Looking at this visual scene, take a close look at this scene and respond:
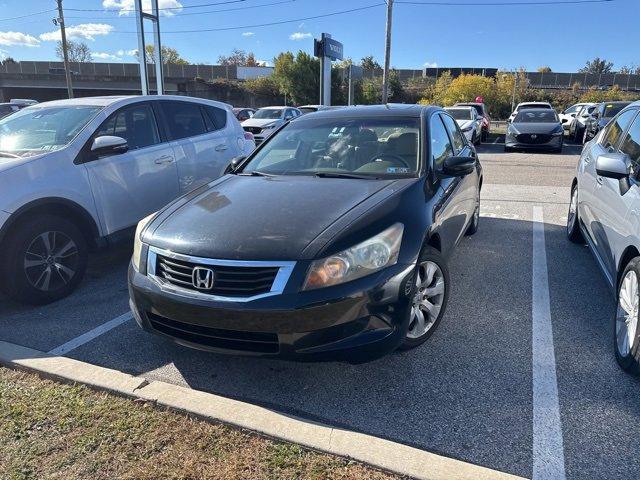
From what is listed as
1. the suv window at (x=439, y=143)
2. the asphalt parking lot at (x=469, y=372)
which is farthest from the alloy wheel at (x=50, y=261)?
the suv window at (x=439, y=143)

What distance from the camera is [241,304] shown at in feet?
8.52

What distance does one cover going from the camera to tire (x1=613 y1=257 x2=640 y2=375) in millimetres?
2852

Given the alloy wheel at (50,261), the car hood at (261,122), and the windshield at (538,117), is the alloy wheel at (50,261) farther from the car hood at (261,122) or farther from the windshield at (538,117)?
the windshield at (538,117)

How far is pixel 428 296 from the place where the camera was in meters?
3.30

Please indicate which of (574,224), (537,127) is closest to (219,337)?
(574,224)

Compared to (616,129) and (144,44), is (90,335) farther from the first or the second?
(144,44)

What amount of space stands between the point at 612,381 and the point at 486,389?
765mm

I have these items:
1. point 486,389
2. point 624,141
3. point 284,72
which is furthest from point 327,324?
point 284,72

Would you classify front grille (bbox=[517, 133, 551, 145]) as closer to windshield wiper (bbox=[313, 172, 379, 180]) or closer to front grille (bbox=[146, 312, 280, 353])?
windshield wiper (bbox=[313, 172, 379, 180])

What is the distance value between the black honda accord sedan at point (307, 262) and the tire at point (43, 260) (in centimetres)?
127

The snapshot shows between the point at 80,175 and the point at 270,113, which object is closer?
the point at 80,175

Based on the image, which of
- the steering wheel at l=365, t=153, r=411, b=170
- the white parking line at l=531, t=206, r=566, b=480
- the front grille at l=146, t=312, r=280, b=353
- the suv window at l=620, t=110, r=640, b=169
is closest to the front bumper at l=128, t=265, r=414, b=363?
the front grille at l=146, t=312, r=280, b=353

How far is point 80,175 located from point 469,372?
3.62 m

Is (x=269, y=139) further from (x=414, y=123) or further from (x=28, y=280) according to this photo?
(x=28, y=280)
